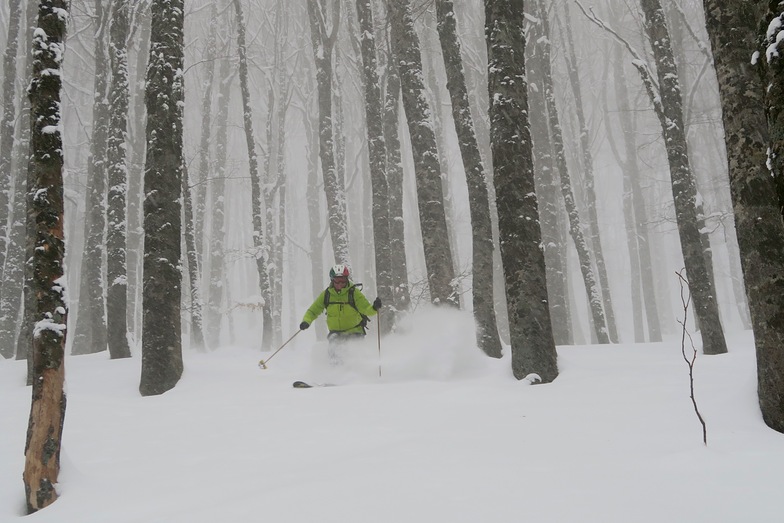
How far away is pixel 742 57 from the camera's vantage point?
13.3ft

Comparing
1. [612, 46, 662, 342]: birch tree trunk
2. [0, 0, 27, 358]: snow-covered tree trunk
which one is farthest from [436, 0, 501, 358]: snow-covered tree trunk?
[612, 46, 662, 342]: birch tree trunk

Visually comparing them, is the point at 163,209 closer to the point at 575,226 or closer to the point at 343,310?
the point at 343,310

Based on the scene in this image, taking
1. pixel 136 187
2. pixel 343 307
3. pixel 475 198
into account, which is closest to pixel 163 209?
pixel 343 307

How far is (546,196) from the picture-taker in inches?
540

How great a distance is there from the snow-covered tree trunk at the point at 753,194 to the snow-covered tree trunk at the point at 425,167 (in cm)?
540

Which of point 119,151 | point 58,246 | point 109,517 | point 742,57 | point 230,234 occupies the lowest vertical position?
point 109,517

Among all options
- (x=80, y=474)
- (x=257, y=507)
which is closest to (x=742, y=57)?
(x=257, y=507)

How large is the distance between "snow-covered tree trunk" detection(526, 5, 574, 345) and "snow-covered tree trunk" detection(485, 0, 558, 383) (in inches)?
288

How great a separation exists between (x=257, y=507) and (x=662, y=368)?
4582mm

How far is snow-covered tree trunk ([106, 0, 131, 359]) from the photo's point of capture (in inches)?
380

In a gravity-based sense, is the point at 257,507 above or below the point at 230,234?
below

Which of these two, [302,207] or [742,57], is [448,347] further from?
[302,207]

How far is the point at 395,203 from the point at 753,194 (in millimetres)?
9454

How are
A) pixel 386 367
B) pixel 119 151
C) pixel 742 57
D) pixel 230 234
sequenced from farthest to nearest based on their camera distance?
pixel 230 234, pixel 119 151, pixel 386 367, pixel 742 57
